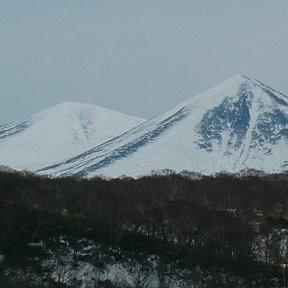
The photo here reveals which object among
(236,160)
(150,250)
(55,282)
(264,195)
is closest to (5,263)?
(55,282)

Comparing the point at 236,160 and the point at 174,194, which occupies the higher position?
the point at 236,160

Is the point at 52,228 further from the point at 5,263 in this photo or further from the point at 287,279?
the point at 287,279

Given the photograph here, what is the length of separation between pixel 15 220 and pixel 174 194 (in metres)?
26.6

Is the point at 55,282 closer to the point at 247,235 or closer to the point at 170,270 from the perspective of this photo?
the point at 170,270

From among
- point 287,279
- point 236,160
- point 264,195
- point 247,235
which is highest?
point 236,160

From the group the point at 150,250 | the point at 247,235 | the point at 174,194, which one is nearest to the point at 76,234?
the point at 150,250

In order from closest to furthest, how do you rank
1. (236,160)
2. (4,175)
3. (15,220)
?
(15,220) → (4,175) → (236,160)

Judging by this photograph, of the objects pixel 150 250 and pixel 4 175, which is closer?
pixel 150 250

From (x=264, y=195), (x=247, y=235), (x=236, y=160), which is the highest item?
(x=236, y=160)

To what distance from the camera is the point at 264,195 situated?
238ft

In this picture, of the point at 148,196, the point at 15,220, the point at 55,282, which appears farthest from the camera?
the point at 148,196

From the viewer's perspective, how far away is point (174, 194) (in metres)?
74.1

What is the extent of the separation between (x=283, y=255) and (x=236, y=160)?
147520 millimetres

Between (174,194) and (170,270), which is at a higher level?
(174,194)
